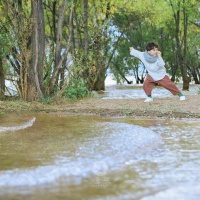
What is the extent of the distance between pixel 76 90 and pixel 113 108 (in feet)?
9.37

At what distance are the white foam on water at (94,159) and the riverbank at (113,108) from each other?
7.52 ft

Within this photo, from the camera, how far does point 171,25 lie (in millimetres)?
31406

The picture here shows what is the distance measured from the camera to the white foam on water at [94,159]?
3.71 m

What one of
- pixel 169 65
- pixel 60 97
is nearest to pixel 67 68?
A: pixel 60 97

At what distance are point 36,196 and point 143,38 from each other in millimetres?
30893

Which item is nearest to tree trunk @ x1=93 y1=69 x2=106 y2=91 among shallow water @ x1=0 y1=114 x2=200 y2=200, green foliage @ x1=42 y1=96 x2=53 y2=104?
green foliage @ x1=42 y1=96 x2=53 y2=104

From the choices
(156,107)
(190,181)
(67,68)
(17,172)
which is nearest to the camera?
(190,181)

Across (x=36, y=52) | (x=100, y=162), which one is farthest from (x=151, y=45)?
(x=100, y=162)

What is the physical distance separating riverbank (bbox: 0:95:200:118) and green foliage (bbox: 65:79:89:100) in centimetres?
91

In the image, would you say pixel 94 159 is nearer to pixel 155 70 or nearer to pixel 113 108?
pixel 113 108

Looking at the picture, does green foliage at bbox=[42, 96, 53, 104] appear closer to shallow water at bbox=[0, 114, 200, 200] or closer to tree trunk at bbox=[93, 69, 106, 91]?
shallow water at bbox=[0, 114, 200, 200]

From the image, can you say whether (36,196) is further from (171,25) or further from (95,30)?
(171,25)

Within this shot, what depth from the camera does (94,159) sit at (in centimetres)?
436

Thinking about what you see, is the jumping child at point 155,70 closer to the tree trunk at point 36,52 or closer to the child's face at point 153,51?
the child's face at point 153,51
